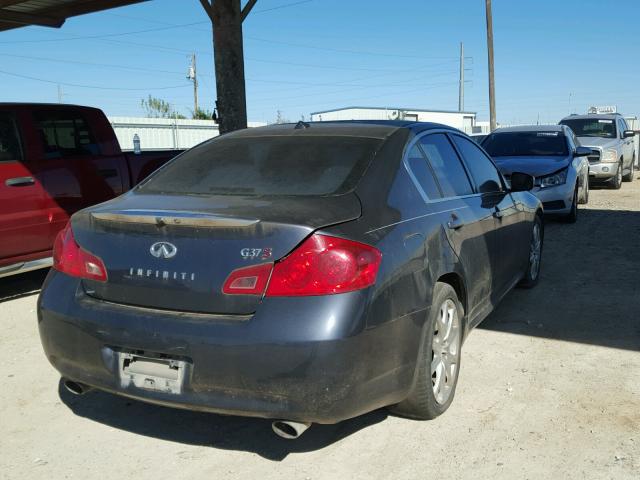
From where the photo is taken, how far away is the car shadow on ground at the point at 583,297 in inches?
196

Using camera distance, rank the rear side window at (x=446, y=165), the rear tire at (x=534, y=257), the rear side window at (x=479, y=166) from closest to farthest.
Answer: the rear side window at (x=446, y=165)
the rear side window at (x=479, y=166)
the rear tire at (x=534, y=257)

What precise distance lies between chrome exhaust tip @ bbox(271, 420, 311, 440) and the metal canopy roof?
972cm

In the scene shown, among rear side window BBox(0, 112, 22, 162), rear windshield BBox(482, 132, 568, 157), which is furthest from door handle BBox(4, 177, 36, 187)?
rear windshield BBox(482, 132, 568, 157)

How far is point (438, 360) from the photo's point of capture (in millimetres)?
3465

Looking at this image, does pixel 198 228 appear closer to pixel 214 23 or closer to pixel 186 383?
pixel 186 383

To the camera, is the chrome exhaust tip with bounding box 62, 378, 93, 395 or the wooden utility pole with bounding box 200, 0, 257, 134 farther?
the wooden utility pole with bounding box 200, 0, 257, 134

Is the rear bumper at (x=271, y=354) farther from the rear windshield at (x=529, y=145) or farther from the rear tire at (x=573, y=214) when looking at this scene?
the rear windshield at (x=529, y=145)

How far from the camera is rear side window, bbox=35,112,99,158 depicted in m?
6.38

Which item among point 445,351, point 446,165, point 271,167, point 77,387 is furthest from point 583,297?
point 77,387

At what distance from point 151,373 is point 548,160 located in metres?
8.91

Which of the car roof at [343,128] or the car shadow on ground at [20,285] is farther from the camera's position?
the car shadow on ground at [20,285]

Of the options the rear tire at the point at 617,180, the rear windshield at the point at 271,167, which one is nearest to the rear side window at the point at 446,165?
the rear windshield at the point at 271,167

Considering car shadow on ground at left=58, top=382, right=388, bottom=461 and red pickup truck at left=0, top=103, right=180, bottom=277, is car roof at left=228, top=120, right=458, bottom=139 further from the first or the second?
red pickup truck at left=0, top=103, right=180, bottom=277

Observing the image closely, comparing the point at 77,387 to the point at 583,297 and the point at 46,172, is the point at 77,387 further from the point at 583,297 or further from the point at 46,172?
the point at 583,297
